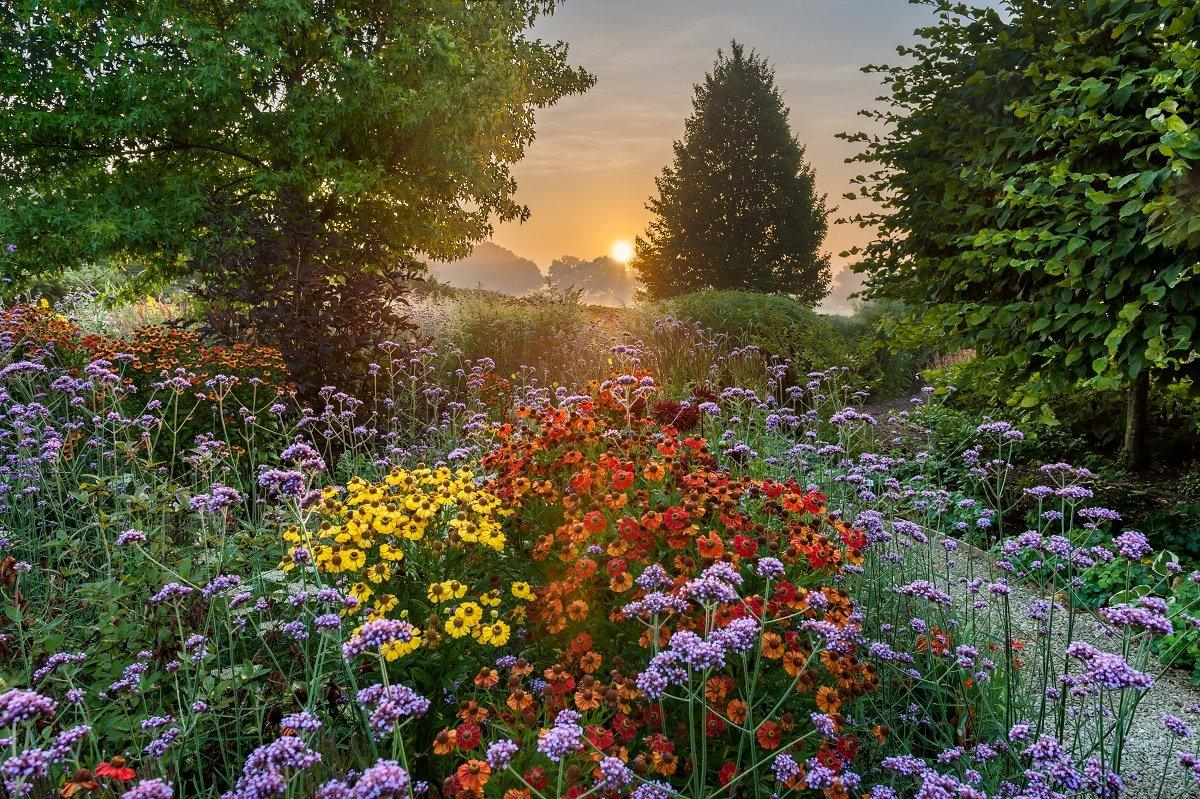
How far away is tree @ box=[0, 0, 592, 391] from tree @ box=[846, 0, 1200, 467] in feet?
21.4

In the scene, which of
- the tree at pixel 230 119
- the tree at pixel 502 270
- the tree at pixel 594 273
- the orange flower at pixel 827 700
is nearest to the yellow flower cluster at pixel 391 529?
the orange flower at pixel 827 700

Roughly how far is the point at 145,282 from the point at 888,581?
43.7 ft

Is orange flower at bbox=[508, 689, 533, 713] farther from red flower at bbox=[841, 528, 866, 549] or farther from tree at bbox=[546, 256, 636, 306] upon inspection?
tree at bbox=[546, 256, 636, 306]

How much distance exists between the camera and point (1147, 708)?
362 cm

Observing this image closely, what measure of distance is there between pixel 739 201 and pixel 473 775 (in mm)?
25591

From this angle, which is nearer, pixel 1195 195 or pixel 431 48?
pixel 1195 195

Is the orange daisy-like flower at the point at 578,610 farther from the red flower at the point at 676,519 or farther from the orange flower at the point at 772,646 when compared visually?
the orange flower at the point at 772,646

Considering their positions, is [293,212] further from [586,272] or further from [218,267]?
[586,272]

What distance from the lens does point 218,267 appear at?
6.83 meters

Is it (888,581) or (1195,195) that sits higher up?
(1195,195)

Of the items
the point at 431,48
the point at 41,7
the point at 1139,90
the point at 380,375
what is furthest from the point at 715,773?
the point at 41,7

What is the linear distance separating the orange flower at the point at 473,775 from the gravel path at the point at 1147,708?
1972mm

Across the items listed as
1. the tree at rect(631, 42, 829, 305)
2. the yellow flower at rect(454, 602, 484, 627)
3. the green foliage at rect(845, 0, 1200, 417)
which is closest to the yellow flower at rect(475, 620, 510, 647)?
the yellow flower at rect(454, 602, 484, 627)

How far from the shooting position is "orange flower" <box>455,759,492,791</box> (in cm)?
166
